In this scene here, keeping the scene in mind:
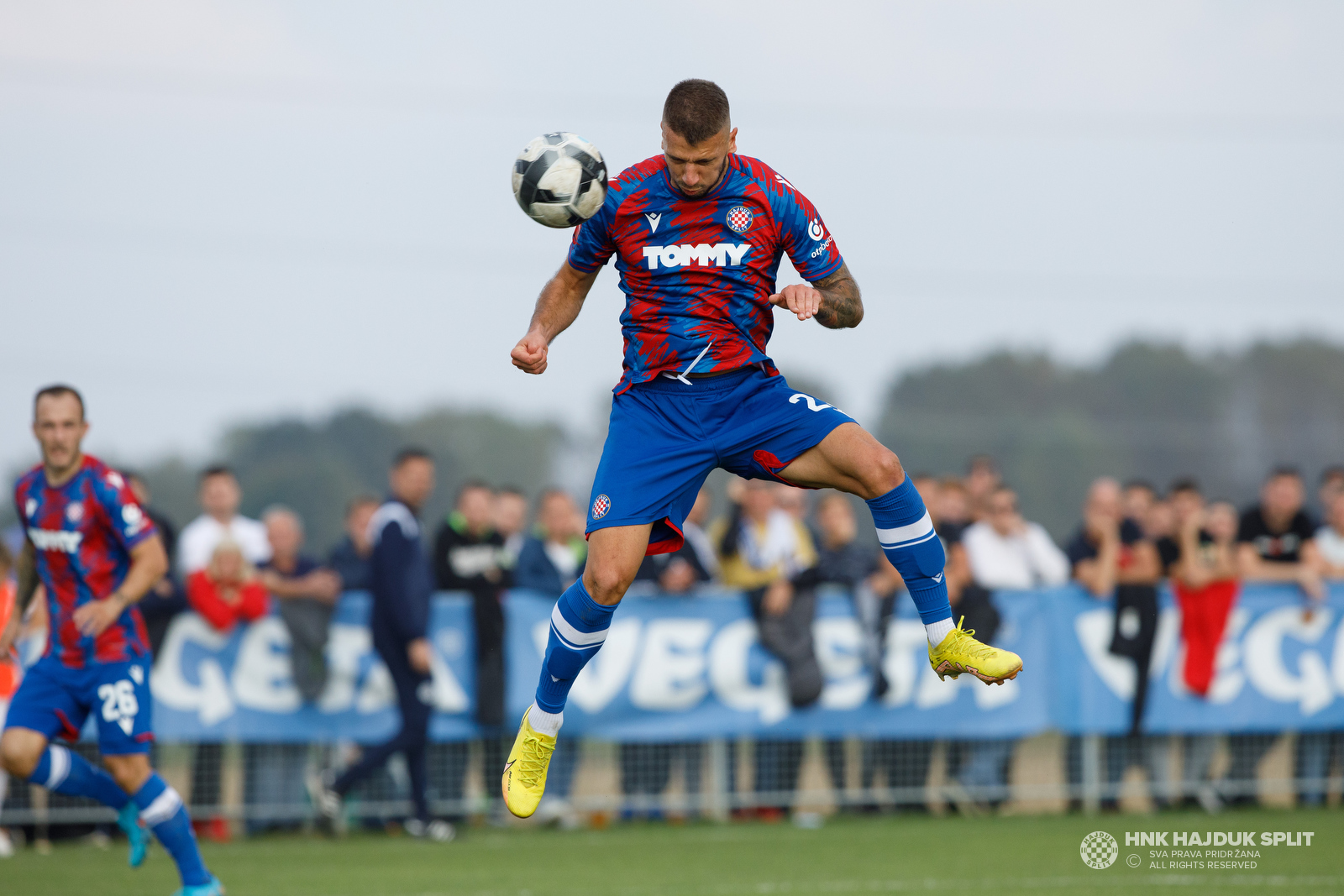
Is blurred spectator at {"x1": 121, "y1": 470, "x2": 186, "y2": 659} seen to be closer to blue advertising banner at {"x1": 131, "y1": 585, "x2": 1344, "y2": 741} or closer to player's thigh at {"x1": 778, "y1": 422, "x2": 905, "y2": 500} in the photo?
blue advertising banner at {"x1": 131, "y1": 585, "x2": 1344, "y2": 741}

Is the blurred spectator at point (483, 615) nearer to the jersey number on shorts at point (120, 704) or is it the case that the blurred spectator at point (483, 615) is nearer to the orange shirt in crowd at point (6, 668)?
the orange shirt in crowd at point (6, 668)

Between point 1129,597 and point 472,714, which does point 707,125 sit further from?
point 1129,597

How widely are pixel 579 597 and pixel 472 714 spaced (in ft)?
17.6

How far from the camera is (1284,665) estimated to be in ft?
39.4

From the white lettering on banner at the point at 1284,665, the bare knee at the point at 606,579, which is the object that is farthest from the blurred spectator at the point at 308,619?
the white lettering on banner at the point at 1284,665

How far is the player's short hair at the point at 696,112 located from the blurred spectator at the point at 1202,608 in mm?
7473

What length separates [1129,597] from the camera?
11852 mm

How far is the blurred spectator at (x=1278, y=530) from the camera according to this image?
12.3m

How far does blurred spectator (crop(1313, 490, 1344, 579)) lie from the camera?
40.6 feet

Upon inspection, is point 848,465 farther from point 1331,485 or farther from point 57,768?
point 1331,485

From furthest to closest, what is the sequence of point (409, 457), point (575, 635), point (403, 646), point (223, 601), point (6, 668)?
point (409, 457), point (223, 601), point (403, 646), point (6, 668), point (575, 635)

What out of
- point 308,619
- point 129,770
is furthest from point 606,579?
point 308,619

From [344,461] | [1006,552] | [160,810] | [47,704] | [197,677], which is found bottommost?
[160,810]

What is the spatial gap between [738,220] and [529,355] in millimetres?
1074
